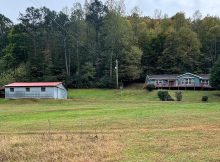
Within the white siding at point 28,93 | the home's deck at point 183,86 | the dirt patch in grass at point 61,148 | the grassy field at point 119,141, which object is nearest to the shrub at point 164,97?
the white siding at point 28,93

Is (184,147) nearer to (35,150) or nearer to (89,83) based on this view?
(35,150)

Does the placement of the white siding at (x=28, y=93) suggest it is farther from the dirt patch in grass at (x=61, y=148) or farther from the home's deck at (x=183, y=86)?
the dirt patch in grass at (x=61, y=148)

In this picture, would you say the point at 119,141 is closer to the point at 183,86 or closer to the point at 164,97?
the point at 164,97

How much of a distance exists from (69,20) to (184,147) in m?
95.2

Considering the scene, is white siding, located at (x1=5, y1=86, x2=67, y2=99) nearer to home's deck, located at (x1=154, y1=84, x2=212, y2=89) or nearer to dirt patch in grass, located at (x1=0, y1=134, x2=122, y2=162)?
home's deck, located at (x1=154, y1=84, x2=212, y2=89)

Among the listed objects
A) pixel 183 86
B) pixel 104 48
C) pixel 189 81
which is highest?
pixel 104 48

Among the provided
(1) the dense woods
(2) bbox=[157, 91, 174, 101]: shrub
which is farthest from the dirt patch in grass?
(1) the dense woods

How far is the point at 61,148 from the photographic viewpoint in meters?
16.5

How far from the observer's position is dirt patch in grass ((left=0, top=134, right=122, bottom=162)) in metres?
15.1

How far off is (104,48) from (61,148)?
81.1 m

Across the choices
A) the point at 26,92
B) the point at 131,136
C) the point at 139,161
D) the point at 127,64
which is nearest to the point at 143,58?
the point at 127,64

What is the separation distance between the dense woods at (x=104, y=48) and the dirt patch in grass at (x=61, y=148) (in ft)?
229

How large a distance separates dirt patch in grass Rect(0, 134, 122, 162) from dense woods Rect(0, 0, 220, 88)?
69934 millimetres

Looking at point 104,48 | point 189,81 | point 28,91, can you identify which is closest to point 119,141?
point 28,91
